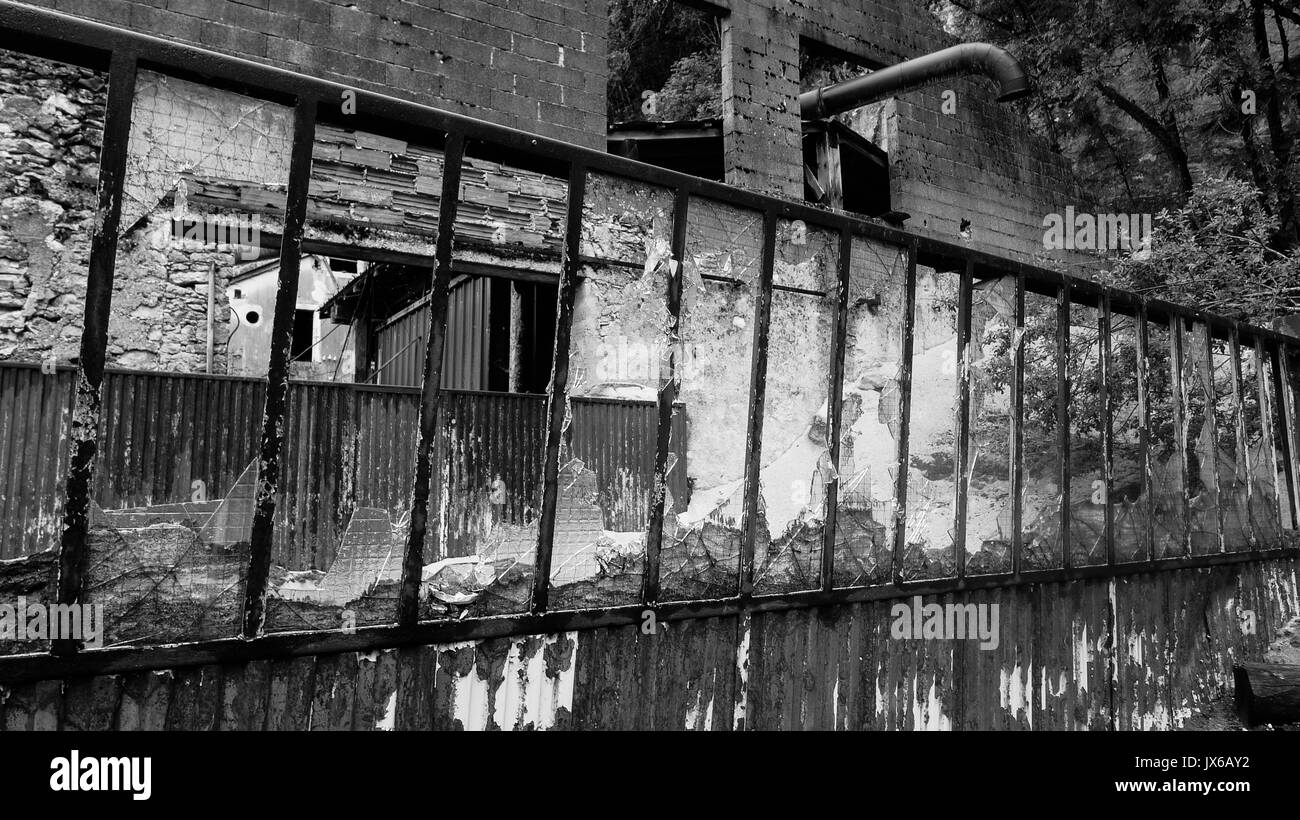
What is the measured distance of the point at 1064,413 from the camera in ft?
15.4

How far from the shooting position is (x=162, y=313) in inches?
216

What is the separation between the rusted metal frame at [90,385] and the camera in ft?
6.66

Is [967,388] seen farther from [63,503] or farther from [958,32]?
[958,32]

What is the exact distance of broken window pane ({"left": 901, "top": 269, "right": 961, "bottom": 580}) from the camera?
158 inches

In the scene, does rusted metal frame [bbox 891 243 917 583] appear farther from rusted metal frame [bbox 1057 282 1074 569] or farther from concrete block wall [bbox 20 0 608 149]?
concrete block wall [bbox 20 0 608 149]

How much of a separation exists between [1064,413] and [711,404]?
2.48m

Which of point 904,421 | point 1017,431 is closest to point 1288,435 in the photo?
point 1017,431

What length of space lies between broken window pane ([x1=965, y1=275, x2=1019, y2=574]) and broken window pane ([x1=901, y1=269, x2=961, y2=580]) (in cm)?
14

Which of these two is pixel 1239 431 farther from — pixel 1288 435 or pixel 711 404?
pixel 711 404

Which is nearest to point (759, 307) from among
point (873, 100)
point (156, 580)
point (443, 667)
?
point (443, 667)

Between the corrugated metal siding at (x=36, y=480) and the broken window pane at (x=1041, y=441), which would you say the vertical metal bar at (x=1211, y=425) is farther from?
the corrugated metal siding at (x=36, y=480)

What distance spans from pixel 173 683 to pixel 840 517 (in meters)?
2.61

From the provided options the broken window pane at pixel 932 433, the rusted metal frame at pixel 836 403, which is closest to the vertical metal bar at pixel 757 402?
the rusted metal frame at pixel 836 403

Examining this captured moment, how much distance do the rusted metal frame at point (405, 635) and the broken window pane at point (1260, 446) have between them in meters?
3.50
